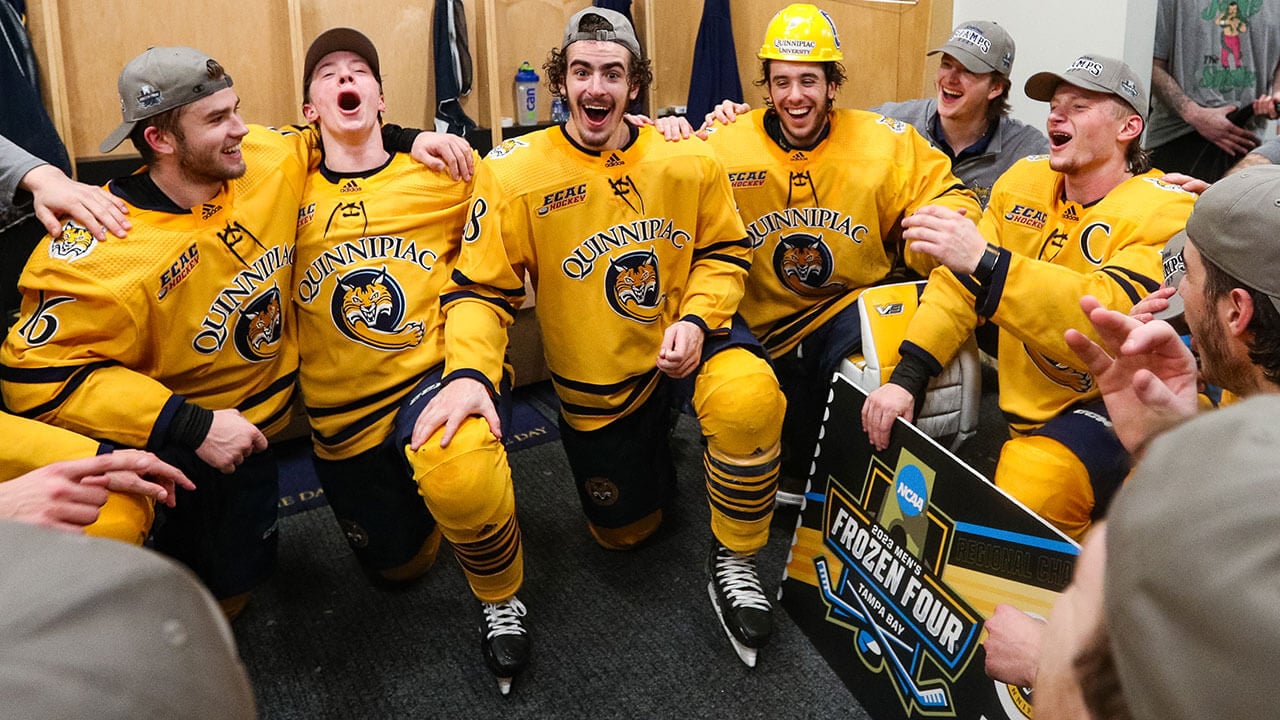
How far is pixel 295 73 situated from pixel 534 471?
1765 millimetres

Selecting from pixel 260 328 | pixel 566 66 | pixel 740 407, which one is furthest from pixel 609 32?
pixel 260 328

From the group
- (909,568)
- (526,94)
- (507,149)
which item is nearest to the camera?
(909,568)

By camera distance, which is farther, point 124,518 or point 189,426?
point 189,426

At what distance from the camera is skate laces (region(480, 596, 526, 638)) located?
7.17 ft

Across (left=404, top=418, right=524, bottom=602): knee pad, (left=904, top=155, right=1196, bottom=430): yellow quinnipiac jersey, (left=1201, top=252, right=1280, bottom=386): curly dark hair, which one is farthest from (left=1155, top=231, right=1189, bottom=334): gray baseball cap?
(left=404, top=418, right=524, bottom=602): knee pad

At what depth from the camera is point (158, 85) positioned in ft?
6.97

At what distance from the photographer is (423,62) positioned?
3957 mm

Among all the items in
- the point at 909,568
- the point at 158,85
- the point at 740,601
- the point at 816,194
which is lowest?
the point at 740,601

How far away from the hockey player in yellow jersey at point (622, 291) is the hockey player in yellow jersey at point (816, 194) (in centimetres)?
22

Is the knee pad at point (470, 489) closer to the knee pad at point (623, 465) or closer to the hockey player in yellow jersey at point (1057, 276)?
the knee pad at point (623, 465)

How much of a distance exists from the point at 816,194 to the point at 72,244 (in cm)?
176

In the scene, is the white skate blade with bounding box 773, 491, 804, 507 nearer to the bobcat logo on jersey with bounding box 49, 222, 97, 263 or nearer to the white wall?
the bobcat logo on jersey with bounding box 49, 222, 97, 263

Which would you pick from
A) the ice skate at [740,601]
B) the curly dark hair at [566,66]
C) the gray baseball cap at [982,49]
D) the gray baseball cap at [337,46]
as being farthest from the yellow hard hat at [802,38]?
the ice skate at [740,601]

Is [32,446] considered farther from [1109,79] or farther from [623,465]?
[1109,79]
